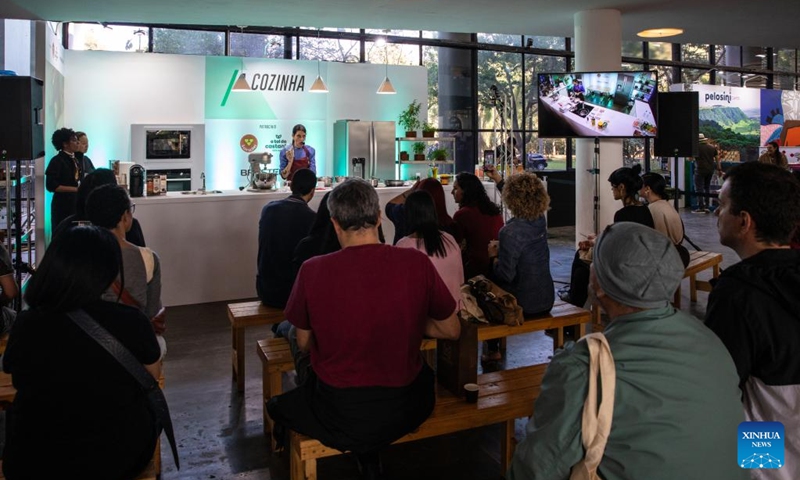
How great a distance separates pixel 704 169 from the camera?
14.2 metres

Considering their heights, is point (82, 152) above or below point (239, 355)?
above

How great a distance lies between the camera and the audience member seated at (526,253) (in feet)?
13.5

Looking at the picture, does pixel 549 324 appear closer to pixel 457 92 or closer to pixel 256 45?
pixel 256 45

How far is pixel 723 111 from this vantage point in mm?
15094

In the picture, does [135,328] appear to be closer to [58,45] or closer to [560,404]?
[560,404]

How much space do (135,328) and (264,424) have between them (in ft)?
5.55

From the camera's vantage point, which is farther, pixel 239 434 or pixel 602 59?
pixel 602 59

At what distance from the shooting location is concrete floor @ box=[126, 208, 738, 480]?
10.7 ft

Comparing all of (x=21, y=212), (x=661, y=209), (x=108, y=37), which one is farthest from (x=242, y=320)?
(x=108, y=37)

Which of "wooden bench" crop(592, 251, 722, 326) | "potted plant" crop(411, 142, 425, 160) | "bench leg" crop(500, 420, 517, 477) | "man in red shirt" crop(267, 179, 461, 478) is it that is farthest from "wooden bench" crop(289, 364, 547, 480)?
"potted plant" crop(411, 142, 425, 160)

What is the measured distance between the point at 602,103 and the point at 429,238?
473cm

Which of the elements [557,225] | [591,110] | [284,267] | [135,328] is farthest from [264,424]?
[557,225]

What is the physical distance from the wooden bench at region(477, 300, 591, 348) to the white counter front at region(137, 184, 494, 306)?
3.42 metres

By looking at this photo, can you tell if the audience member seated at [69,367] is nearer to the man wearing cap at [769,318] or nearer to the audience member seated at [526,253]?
the man wearing cap at [769,318]
